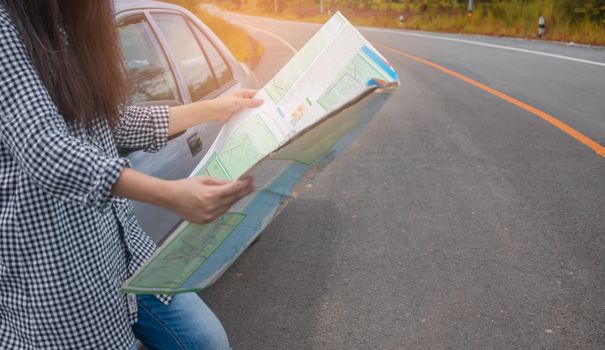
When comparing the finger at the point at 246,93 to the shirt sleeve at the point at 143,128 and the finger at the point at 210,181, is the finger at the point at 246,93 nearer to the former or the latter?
the shirt sleeve at the point at 143,128

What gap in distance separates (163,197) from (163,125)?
2.29 feet

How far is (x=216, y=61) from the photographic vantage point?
3.76 m

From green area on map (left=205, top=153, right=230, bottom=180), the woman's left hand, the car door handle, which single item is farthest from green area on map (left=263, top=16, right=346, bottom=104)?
the car door handle

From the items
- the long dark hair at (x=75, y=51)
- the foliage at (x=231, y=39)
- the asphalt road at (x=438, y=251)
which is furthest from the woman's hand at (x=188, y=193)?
the foliage at (x=231, y=39)

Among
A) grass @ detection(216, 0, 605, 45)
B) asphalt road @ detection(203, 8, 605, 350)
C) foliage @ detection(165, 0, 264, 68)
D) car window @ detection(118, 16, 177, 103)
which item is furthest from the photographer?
grass @ detection(216, 0, 605, 45)

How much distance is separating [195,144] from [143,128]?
1.19 metres

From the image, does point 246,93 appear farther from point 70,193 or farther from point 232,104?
point 70,193

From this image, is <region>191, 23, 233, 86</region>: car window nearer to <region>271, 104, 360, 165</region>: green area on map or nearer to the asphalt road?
the asphalt road

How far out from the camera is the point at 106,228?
4.55ft

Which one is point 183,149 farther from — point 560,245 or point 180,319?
point 560,245

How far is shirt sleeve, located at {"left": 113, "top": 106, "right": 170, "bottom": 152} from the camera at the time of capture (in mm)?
1747

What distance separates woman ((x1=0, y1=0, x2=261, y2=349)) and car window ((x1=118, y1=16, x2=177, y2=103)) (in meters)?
1.40

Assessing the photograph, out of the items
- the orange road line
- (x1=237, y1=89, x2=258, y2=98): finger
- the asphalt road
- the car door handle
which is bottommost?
the asphalt road

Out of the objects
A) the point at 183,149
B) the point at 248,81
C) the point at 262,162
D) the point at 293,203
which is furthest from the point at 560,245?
the point at 262,162
